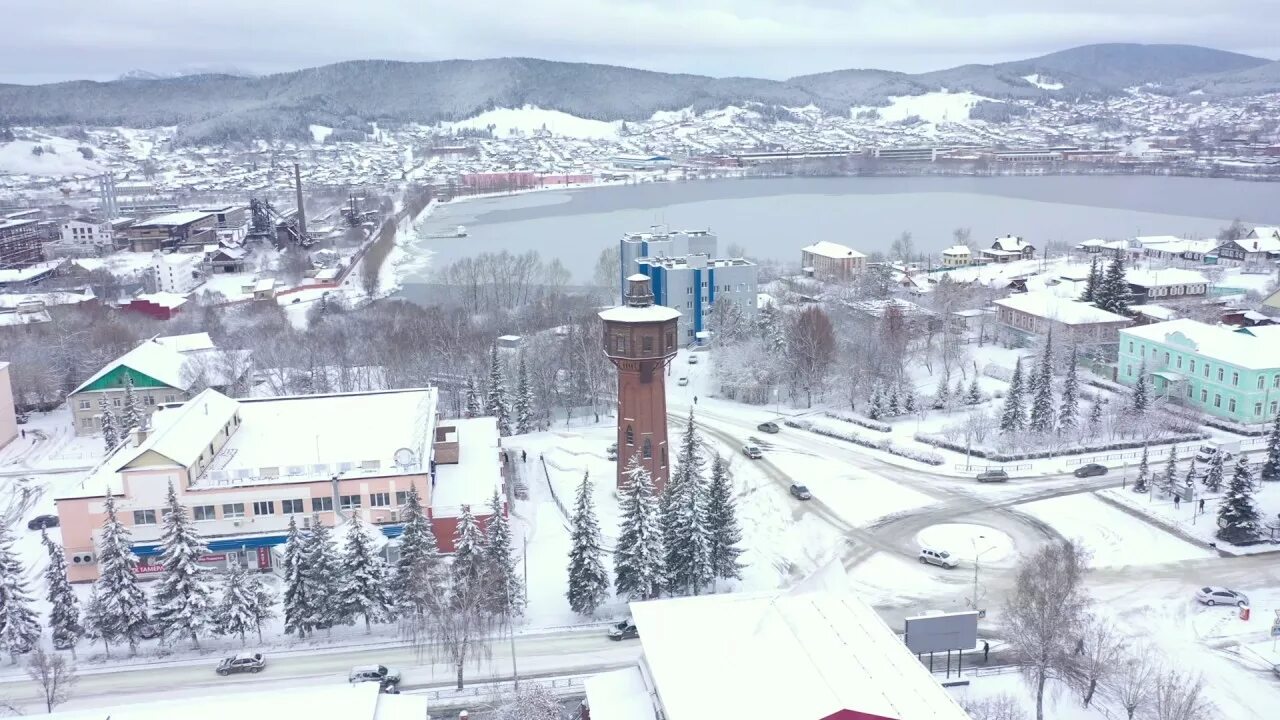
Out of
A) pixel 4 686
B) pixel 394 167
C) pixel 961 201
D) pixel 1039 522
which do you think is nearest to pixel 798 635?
pixel 1039 522

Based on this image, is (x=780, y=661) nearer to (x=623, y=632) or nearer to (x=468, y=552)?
(x=623, y=632)

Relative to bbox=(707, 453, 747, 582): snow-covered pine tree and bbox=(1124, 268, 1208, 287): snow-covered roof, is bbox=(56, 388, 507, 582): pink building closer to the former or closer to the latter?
bbox=(707, 453, 747, 582): snow-covered pine tree

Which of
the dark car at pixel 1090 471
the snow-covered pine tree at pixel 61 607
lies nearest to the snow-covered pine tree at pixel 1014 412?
the dark car at pixel 1090 471

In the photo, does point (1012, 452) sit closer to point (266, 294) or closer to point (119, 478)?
point (119, 478)

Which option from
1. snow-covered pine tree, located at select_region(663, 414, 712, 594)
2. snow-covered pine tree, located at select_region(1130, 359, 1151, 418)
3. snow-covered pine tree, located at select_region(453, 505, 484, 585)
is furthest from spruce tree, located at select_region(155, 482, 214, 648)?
snow-covered pine tree, located at select_region(1130, 359, 1151, 418)

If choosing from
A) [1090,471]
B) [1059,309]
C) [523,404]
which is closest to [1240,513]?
[1090,471]

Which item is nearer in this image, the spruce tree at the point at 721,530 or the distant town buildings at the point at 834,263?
the spruce tree at the point at 721,530

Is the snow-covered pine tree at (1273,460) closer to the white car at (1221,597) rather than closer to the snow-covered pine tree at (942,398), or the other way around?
the white car at (1221,597)
